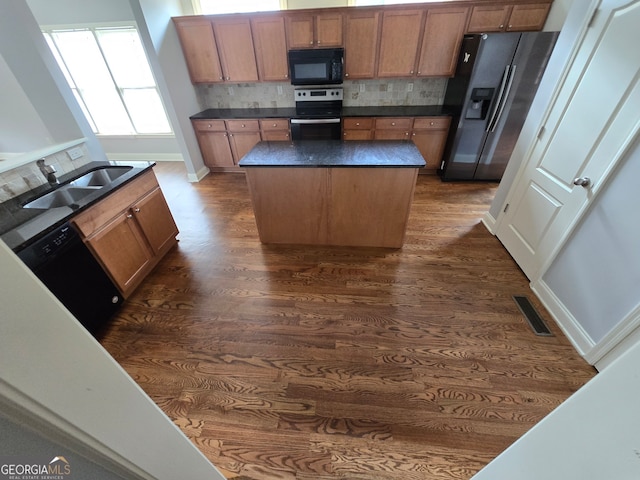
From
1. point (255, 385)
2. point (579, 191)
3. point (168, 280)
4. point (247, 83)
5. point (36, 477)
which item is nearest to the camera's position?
point (36, 477)

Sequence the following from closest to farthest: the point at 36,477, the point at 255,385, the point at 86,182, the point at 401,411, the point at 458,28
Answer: the point at 36,477
the point at 401,411
the point at 255,385
the point at 86,182
the point at 458,28

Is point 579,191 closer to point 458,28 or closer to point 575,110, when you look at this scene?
point 575,110

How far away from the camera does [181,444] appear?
74 cm

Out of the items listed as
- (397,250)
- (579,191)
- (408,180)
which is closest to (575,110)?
(579,191)

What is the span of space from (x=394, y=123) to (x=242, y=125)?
223cm

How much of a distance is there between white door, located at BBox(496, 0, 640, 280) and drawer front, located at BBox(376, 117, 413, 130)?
5.80ft

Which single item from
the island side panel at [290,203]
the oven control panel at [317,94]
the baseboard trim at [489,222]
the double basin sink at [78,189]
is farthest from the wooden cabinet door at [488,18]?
the double basin sink at [78,189]

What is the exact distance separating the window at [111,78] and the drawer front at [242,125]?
1.63 meters

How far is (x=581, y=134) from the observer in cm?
173

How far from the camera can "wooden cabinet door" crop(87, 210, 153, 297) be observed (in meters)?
1.85

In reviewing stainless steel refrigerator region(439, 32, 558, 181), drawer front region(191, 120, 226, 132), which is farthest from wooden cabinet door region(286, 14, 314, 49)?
stainless steel refrigerator region(439, 32, 558, 181)

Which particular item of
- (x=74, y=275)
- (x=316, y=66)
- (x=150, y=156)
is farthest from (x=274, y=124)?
(x=74, y=275)

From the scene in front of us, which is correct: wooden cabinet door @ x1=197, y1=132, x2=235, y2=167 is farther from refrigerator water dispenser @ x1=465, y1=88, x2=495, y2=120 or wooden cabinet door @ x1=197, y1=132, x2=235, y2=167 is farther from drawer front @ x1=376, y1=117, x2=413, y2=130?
refrigerator water dispenser @ x1=465, y1=88, x2=495, y2=120

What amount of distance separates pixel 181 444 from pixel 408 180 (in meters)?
2.14
